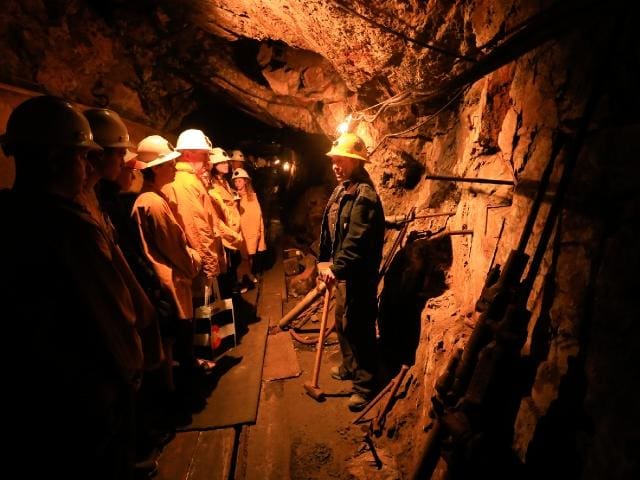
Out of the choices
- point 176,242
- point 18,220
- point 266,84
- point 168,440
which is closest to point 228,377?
point 168,440

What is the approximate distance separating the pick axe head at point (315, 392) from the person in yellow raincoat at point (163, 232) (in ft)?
5.55

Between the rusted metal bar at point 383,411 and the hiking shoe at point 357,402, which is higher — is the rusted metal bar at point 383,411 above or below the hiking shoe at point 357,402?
above

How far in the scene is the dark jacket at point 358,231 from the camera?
150 inches

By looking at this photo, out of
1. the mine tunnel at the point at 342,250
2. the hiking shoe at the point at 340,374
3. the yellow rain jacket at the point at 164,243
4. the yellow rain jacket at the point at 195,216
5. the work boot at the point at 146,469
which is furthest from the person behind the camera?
the hiking shoe at the point at 340,374

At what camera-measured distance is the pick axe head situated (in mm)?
4148

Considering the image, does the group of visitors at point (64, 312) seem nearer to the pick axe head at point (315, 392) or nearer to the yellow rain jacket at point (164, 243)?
the yellow rain jacket at point (164, 243)

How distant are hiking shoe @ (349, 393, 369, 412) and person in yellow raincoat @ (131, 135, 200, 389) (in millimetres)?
2188

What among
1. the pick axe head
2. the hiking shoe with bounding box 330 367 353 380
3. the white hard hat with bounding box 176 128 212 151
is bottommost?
the pick axe head

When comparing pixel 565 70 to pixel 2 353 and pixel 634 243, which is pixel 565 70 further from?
pixel 2 353

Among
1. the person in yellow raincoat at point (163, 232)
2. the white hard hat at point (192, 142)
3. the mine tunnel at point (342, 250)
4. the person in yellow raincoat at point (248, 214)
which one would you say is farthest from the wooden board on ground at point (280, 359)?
the white hard hat at point (192, 142)

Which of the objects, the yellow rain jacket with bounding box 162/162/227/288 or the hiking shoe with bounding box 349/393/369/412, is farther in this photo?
the yellow rain jacket with bounding box 162/162/227/288

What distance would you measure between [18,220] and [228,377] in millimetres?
3555

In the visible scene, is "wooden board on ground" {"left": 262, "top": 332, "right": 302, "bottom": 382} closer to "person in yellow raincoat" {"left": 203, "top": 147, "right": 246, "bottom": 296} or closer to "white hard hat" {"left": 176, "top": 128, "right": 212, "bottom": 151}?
"person in yellow raincoat" {"left": 203, "top": 147, "right": 246, "bottom": 296}

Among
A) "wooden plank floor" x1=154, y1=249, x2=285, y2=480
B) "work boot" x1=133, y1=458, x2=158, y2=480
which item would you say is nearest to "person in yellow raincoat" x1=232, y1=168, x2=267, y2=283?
"wooden plank floor" x1=154, y1=249, x2=285, y2=480
